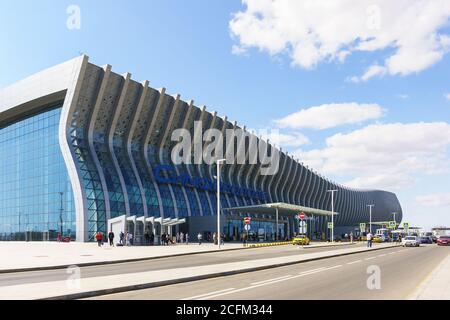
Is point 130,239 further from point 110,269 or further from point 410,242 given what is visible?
point 410,242

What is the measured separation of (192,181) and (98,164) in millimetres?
19162

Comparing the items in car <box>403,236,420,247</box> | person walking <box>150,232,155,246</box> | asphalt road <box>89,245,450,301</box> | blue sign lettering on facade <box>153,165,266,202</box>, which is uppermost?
blue sign lettering on facade <box>153,165,266,202</box>

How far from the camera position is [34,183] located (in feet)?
192

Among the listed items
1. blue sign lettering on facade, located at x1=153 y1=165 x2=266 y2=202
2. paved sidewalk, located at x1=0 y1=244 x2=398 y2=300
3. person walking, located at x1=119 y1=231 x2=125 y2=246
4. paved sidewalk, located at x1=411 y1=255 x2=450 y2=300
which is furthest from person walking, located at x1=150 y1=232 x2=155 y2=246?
paved sidewalk, located at x1=411 y1=255 x2=450 y2=300

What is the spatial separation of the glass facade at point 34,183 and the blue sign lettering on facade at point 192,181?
13590 millimetres

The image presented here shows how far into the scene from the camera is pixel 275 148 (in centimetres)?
9281

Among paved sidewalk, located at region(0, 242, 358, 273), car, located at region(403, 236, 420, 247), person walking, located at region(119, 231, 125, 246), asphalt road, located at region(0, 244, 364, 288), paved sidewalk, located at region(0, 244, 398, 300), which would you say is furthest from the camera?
car, located at region(403, 236, 420, 247)

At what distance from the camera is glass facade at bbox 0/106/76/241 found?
176 feet

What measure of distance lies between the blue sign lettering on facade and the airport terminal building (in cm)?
18

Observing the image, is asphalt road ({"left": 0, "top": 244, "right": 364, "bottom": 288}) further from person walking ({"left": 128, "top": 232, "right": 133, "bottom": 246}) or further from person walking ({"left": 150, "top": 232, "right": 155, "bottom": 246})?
person walking ({"left": 150, "top": 232, "right": 155, "bottom": 246})

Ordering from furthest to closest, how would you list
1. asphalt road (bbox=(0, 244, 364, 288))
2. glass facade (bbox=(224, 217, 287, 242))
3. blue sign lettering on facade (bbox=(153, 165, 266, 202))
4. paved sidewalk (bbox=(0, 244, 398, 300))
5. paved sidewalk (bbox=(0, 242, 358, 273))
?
1. glass facade (bbox=(224, 217, 287, 242))
2. blue sign lettering on facade (bbox=(153, 165, 266, 202))
3. paved sidewalk (bbox=(0, 242, 358, 273))
4. asphalt road (bbox=(0, 244, 364, 288))
5. paved sidewalk (bbox=(0, 244, 398, 300))

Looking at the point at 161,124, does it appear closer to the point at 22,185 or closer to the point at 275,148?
the point at 22,185
